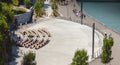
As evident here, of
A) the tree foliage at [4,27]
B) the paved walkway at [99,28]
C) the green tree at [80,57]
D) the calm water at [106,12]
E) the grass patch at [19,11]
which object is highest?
the tree foliage at [4,27]

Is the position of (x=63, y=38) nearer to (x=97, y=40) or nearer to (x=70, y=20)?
(x=97, y=40)

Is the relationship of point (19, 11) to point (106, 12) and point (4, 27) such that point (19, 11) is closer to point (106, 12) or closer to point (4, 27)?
point (106, 12)

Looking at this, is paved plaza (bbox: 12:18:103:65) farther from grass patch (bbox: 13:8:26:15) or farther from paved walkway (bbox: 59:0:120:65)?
grass patch (bbox: 13:8:26:15)

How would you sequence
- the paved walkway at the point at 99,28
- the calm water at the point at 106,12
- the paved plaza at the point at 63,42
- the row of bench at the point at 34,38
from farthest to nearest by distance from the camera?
the calm water at the point at 106,12, the row of bench at the point at 34,38, the paved plaza at the point at 63,42, the paved walkway at the point at 99,28

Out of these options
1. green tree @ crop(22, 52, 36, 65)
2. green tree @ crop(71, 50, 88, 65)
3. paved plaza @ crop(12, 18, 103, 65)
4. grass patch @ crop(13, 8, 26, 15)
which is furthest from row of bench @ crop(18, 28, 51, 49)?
green tree @ crop(71, 50, 88, 65)

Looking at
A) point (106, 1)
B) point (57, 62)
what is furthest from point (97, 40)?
point (106, 1)

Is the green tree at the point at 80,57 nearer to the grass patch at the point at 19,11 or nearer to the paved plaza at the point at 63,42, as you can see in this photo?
the paved plaza at the point at 63,42

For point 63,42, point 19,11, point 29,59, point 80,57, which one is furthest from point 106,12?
point 29,59

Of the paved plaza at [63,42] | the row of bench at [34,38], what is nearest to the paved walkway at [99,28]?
the paved plaza at [63,42]

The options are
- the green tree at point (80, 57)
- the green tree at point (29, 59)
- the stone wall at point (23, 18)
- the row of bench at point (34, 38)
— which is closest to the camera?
the green tree at point (29, 59)
